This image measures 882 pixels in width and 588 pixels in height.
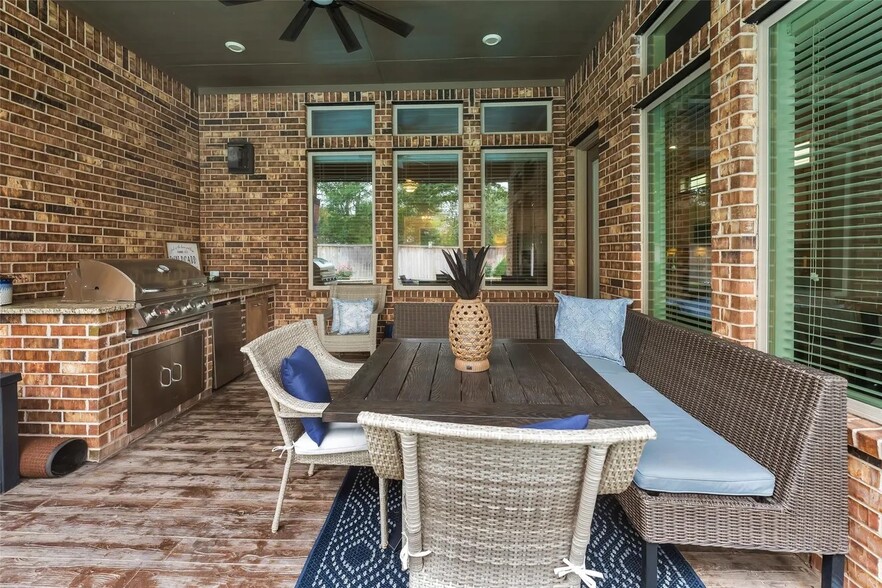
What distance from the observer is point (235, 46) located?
13.5 ft

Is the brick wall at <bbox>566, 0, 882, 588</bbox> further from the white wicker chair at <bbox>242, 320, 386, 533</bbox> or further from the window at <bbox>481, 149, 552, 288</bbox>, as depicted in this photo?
the white wicker chair at <bbox>242, 320, 386, 533</bbox>

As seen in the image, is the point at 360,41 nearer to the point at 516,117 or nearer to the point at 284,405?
the point at 516,117

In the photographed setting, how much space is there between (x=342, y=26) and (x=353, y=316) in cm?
261

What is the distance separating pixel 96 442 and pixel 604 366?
3111mm

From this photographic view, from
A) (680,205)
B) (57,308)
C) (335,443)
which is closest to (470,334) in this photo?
(335,443)

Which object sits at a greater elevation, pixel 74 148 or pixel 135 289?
pixel 74 148

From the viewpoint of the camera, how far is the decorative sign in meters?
4.82

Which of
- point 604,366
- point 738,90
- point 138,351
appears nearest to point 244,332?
point 138,351

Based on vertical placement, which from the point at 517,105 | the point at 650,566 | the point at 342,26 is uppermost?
the point at 517,105

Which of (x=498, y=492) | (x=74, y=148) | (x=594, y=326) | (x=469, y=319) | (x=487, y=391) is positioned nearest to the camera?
(x=498, y=492)

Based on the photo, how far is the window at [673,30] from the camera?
2.59m

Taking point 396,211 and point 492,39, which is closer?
point 492,39

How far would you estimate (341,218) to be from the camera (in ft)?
17.6

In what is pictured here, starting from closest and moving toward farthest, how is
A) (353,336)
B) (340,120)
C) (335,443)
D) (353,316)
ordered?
(335,443), (353,336), (353,316), (340,120)
